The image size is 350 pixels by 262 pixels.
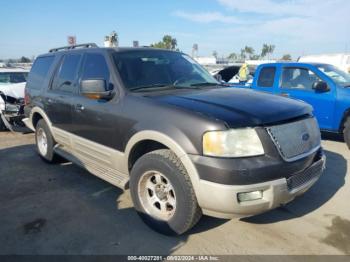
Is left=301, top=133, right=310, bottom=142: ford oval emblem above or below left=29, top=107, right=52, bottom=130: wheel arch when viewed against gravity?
above

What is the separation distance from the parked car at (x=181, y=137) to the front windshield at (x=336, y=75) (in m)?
3.67

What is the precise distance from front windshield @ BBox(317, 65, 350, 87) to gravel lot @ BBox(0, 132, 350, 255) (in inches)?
106

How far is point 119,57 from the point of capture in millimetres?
4148

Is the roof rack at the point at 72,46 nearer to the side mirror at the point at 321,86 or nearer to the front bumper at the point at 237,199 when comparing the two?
the front bumper at the point at 237,199

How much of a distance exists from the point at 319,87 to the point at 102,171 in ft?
16.0

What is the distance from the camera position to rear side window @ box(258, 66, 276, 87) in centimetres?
790

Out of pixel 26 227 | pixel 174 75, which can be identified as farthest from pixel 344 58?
pixel 26 227

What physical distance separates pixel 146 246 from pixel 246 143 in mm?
1370

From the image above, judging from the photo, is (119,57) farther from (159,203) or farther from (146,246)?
(146,246)

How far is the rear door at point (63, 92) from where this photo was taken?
15.6 ft

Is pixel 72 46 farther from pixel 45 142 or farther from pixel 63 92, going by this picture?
pixel 45 142

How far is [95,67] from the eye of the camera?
14.2 feet

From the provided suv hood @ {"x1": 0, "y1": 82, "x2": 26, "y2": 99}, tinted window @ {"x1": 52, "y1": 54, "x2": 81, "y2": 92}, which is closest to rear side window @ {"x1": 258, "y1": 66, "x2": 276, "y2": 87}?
tinted window @ {"x1": 52, "y1": 54, "x2": 81, "y2": 92}

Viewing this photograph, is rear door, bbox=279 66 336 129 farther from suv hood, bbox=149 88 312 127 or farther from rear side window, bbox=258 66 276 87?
suv hood, bbox=149 88 312 127
